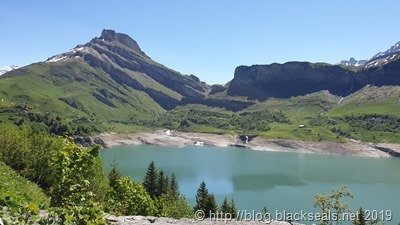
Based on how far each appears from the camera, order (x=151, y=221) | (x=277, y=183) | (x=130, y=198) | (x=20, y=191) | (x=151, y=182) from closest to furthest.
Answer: (x=151, y=221) → (x=20, y=191) → (x=130, y=198) → (x=151, y=182) → (x=277, y=183)

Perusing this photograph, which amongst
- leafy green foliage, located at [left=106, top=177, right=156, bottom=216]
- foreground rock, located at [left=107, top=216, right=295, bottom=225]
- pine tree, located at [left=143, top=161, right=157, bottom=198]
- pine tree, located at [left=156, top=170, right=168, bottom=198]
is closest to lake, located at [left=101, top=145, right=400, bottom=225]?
pine tree, located at [left=143, top=161, right=157, bottom=198]

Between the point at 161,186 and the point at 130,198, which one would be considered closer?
the point at 130,198

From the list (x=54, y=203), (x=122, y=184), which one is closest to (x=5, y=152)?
(x=122, y=184)

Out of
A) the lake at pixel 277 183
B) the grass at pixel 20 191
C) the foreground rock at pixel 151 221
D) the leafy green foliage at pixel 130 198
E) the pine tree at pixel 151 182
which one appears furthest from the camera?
the lake at pixel 277 183

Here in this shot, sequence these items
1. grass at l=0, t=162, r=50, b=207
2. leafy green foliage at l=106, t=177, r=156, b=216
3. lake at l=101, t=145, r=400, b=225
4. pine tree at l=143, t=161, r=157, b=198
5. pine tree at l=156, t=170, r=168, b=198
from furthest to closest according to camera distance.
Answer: lake at l=101, t=145, r=400, b=225
pine tree at l=156, t=170, r=168, b=198
pine tree at l=143, t=161, r=157, b=198
leafy green foliage at l=106, t=177, r=156, b=216
grass at l=0, t=162, r=50, b=207

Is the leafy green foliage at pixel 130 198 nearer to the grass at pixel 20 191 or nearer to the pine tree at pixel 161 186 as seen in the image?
the grass at pixel 20 191

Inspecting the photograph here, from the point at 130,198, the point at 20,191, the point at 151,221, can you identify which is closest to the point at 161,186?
the point at 130,198

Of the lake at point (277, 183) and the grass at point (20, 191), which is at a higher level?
the grass at point (20, 191)

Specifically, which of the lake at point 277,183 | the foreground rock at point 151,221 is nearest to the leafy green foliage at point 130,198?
the foreground rock at point 151,221

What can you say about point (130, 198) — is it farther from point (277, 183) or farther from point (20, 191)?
point (277, 183)

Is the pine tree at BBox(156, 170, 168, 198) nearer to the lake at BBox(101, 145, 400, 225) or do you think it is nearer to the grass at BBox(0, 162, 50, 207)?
the lake at BBox(101, 145, 400, 225)

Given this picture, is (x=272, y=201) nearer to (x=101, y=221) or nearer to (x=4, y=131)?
(x=4, y=131)

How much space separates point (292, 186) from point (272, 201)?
33.4m

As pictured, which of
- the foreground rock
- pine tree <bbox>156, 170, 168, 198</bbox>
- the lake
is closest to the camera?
the foreground rock
